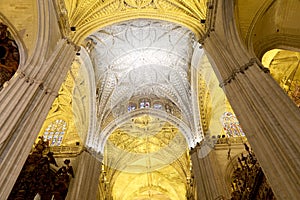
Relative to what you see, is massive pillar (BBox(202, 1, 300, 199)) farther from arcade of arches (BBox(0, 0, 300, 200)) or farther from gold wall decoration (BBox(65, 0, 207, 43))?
gold wall decoration (BBox(65, 0, 207, 43))

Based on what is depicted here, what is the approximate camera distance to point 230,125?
47.3 feet

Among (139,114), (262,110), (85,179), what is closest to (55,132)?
(139,114)

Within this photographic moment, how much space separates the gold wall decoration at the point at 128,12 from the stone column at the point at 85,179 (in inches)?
212

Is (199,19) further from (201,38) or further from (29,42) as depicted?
(29,42)

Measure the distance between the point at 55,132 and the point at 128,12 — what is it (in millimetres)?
8147

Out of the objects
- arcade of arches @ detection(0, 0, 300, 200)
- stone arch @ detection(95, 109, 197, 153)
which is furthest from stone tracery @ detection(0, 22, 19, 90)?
stone arch @ detection(95, 109, 197, 153)

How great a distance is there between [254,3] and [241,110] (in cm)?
438

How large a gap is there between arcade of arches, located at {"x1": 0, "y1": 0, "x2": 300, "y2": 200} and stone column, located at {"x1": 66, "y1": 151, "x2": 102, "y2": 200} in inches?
1.9

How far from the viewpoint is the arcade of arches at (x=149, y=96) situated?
5781mm

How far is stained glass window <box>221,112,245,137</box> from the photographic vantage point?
45.5ft

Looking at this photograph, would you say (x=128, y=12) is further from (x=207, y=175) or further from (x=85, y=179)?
(x=207, y=175)

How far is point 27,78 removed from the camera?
634 centimetres

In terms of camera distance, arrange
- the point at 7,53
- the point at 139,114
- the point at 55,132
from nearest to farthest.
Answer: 1. the point at 7,53
2. the point at 55,132
3. the point at 139,114

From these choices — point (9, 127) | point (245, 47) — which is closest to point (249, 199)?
point (245, 47)
